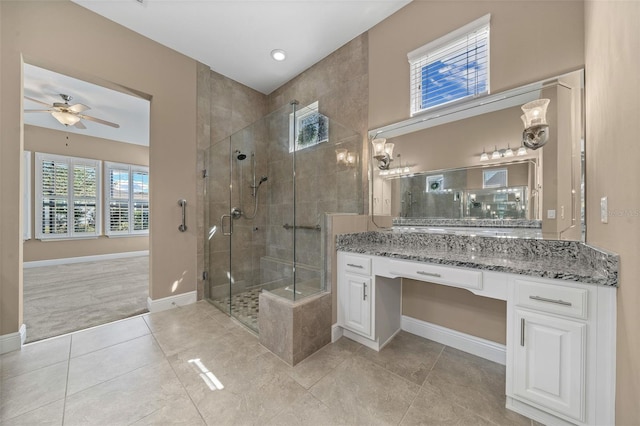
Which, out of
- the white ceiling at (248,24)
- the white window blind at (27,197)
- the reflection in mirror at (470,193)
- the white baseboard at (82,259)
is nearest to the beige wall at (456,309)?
the reflection in mirror at (470,193)

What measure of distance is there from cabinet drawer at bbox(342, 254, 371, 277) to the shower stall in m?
0.22

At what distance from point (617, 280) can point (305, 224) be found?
1.94 meters

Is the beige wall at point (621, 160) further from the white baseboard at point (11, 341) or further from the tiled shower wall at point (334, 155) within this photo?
the white baseboard at point (11, 341)

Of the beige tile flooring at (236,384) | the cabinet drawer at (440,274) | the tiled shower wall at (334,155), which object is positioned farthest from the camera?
the tiled shower wall at (334,155)

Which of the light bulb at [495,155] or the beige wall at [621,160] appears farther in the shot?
the light bulb at [495,155]

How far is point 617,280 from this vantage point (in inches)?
39.5

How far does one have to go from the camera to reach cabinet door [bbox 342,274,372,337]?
1901 millimetres

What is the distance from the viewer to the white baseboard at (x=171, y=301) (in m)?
2.63

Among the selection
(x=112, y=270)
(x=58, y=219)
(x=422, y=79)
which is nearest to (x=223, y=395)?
(x=422, y=79)

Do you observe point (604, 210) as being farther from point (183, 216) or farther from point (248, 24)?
point (183, 216)

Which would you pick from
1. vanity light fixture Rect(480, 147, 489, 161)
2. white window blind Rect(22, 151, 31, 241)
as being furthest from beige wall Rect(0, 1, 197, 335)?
white window blind Rect(22, 151, 31, 241)

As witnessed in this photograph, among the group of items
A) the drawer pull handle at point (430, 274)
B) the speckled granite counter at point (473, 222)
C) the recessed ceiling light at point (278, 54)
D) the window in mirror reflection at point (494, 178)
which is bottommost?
the drawer pull handle at point (430, 274)

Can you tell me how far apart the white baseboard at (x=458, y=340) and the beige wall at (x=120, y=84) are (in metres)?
2.61

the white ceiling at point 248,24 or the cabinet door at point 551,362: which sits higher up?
the white ceiling at point 248,24
